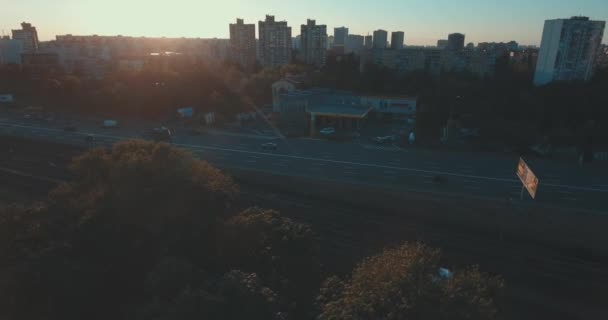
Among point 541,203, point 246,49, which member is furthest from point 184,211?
point 246,49

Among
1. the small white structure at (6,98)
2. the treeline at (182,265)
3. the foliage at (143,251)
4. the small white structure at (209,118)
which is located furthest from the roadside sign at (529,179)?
the small white structure at (6,98)

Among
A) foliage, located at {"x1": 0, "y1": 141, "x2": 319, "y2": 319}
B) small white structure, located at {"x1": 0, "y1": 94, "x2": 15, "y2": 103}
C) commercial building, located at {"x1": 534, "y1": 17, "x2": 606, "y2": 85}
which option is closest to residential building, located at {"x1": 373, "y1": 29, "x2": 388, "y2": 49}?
commercial building, located at {"x1": 534, "y1": 17, "x2": 606, "y2": 85}

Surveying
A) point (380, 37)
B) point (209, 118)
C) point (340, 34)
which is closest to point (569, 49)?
point (209, 118)

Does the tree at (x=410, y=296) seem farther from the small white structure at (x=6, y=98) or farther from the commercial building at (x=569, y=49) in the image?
the small white structure at (x=6, y=98)

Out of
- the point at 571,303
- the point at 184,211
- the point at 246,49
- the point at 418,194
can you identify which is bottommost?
the point at 571,303

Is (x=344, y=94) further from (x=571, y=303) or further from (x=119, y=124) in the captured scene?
(x=571, y=303)

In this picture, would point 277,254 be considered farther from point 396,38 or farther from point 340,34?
point 340,34

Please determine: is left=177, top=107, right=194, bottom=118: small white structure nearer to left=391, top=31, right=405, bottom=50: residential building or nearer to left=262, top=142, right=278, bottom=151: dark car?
left=262, top=142, right=278, bottom=151: dark car
